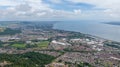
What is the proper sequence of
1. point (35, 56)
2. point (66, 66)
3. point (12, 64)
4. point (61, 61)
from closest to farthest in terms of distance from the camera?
point (12, 64) < point (66, 66) < point (61, 61) < point (35, 56)

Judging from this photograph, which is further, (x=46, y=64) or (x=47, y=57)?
(x=47, y=57)

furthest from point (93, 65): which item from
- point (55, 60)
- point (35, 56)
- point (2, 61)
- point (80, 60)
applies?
point (2, 61)

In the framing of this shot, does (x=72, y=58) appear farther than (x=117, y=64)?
Yes

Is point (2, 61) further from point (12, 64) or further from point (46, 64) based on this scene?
point (46, 64)

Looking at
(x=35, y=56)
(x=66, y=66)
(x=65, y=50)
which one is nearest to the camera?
(x=66, y=66)

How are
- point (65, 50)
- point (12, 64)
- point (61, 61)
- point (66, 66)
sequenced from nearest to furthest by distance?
point (12, 64)
point (66, 66)
point (61, 61)
point (65, 50)

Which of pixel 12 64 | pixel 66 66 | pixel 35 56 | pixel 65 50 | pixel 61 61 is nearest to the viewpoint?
pixel 12 64

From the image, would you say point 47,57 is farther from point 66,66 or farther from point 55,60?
point 66,66

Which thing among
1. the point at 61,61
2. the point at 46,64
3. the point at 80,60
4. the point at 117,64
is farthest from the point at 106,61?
the point at 46,64
